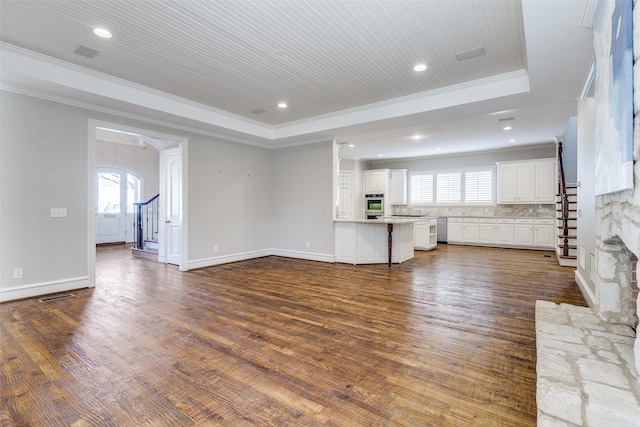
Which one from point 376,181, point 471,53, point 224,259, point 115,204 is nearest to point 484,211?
point 376,181

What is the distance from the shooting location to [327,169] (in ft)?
21.9

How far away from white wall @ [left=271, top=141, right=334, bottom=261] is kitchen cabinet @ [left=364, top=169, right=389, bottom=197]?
4330mm

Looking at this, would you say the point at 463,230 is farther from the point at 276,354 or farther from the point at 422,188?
the point at 276,354

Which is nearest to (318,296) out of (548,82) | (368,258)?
(368,258)

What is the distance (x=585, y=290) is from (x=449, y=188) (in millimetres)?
6290

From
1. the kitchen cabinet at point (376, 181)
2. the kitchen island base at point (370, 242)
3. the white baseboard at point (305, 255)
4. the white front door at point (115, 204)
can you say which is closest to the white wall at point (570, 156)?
the kitchen island base at point (370, 242)

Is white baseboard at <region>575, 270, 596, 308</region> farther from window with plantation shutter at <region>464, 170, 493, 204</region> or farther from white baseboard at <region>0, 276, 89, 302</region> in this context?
white baseboard at <region>0, 276, 89, 302</region>

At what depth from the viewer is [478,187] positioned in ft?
30.8

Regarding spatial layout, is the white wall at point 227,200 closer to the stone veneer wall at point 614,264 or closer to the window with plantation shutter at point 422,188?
the window with plantation shutter at point 422,188

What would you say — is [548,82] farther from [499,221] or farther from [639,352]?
[499,221]

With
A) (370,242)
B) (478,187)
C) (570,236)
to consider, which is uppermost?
(478,187)

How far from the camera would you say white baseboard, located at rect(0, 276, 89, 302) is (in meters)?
3.87

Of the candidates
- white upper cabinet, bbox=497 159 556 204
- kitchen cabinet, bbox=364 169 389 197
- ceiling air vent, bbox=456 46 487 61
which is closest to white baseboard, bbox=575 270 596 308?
ceiling air vent, bbox=456 46 487 61

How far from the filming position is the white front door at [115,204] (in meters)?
9.24
